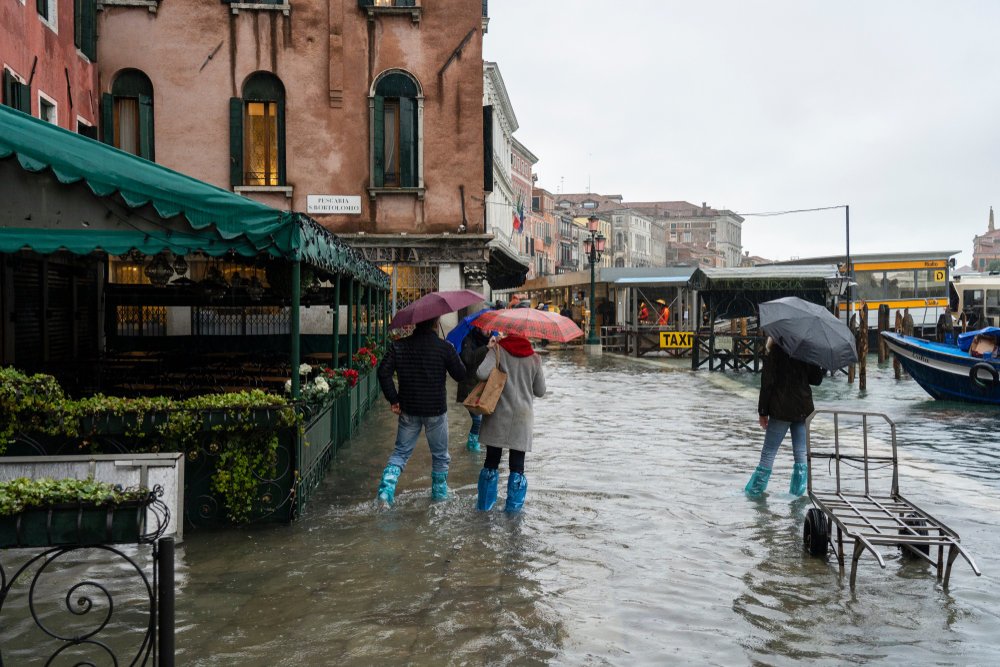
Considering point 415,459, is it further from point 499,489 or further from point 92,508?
point 92,508

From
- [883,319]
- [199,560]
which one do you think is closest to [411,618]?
[199,560]

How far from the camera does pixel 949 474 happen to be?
10344mm

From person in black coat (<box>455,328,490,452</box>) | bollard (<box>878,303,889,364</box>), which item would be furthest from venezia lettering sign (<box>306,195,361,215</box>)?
bollard (<box>878,303,889,364</box>)

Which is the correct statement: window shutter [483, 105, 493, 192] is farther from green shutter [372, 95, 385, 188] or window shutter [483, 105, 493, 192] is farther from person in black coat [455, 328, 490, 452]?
person in black coat [455, 328, 490, 452]

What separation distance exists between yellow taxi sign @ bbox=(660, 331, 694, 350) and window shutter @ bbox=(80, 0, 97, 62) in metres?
19.6

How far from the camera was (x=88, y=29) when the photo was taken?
18.8 m

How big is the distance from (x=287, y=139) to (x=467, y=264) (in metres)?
5.16

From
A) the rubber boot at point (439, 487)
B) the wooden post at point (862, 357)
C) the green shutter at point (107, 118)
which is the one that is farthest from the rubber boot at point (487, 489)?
the green shutter at point (107, 118)

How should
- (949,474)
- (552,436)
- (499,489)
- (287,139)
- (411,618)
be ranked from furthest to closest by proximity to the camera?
(287,139) → (552,436) → (949,474) → (499,489) → (411,618)

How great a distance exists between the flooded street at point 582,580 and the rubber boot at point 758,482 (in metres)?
0.16

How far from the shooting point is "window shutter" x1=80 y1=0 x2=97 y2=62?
721 inches

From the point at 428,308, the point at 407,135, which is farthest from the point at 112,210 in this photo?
the point at 407,135

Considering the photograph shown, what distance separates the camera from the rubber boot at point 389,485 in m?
8.16

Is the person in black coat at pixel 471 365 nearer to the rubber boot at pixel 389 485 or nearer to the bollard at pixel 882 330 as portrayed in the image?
the rubber boot at pixel 389 485
